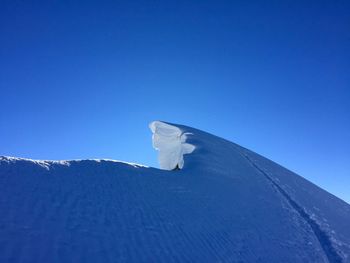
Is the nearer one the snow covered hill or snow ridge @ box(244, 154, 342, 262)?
the snow covered hill

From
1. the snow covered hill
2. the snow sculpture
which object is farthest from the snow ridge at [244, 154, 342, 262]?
the snow sculpture

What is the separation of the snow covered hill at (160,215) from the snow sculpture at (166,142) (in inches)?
199

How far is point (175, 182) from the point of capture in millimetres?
12906

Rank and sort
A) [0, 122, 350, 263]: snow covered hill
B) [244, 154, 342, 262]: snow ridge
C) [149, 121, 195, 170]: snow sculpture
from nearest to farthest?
1. [0, 122, 350, 263]: snow covered hill
2. [244, 154, 342, 262]: snow ridge
3. [149, 121, 195, 170]: snow sculpture

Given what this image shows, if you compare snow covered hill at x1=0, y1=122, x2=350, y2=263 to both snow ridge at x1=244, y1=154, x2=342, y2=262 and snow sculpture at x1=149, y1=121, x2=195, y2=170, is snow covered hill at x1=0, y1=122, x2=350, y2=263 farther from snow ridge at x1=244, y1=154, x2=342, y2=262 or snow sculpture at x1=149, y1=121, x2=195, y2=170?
snow sculpture at x1=149, y1=121, x2=195, y2=170

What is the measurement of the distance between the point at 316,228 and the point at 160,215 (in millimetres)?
5744

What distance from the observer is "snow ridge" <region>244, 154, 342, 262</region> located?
35.3 feet

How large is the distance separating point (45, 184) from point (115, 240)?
2675 mm

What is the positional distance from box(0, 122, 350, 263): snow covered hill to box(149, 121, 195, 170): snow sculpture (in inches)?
199

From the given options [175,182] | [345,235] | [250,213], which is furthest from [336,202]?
[175,182]

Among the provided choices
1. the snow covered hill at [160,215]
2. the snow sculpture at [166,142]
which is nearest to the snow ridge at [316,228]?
the snow covered hill at [160,215]

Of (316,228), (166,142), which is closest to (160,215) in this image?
(316,228)

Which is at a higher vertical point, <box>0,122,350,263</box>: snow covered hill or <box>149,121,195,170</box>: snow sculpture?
<box>149,121,195,170</box>: snow sculpture

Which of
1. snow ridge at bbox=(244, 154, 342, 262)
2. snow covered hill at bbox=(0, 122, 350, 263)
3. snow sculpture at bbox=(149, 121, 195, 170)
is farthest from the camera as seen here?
snow sculpture at bbox=(149, 121, 195, 170)
